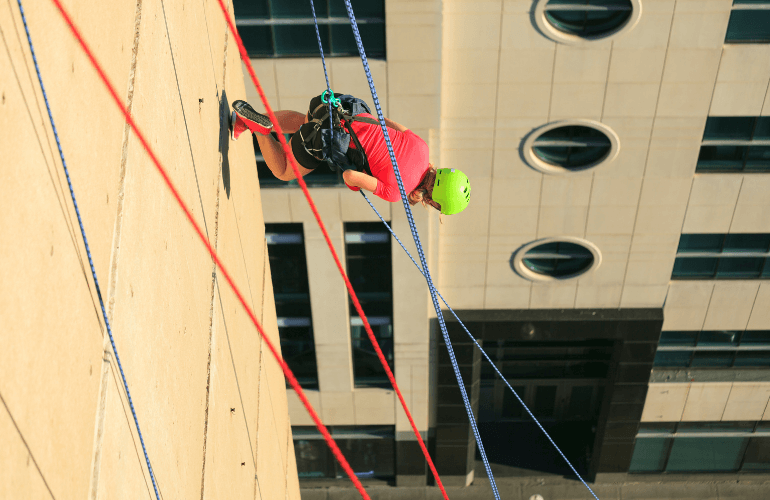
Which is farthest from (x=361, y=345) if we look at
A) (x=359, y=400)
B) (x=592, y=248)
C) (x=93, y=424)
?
(x=93, y=424)

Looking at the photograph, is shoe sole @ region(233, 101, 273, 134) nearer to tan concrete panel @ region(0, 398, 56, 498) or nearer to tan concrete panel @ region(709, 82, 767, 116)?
tan concrete panel @ region(0, 398, 56, 498)

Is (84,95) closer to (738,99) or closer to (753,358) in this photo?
(738,99)

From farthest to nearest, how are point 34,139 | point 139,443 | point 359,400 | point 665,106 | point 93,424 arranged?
point 359,400, point 665,106, point 139,443, point 93,424, point 34,139

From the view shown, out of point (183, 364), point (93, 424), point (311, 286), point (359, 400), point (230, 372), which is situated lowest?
point (359, 400)

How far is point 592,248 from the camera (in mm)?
14297

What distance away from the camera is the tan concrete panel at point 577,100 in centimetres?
1227

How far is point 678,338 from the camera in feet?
52.3

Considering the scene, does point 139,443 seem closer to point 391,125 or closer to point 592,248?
point 391,125

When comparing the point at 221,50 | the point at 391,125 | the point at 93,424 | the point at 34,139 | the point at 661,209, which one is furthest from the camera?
the point at 661,209

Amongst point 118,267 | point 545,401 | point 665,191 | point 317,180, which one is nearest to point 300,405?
point 317,180

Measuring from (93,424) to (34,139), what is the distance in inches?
54.3

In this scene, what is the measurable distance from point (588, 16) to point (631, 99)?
1.90 m

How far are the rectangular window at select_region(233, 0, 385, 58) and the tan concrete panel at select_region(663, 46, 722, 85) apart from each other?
5.55m

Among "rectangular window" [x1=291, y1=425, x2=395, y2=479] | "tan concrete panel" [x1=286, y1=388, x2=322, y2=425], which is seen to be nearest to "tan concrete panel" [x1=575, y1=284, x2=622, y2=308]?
"rectangular window" [x1=291, y1=425, x2=395, y2=479]
